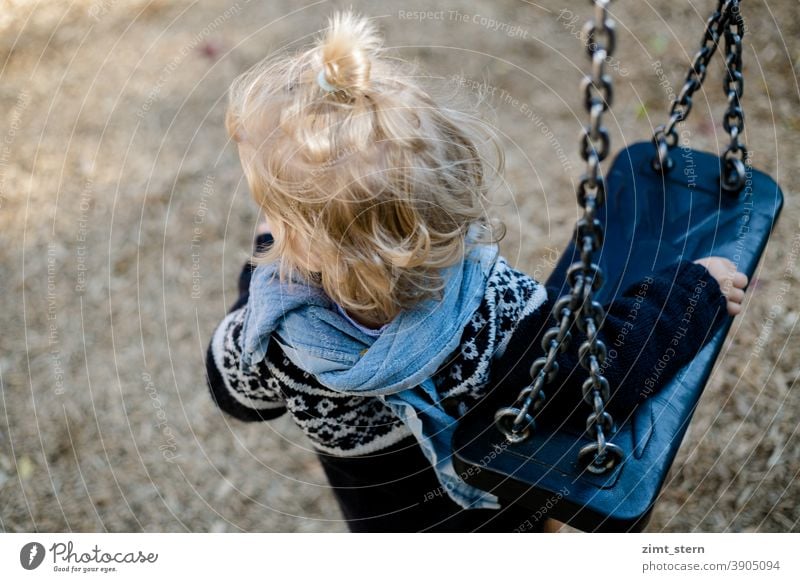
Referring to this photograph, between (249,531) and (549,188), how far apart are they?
1.04 metres

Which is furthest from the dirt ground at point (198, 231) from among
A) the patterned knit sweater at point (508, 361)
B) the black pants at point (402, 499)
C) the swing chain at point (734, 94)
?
the patterned knit sweater at point (508, 361)

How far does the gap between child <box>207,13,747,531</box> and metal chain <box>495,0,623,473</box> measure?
0.14 feet

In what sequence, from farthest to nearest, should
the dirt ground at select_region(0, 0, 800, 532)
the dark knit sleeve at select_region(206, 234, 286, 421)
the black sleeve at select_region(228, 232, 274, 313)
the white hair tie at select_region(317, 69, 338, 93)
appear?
1. the dirt ground at select_region(0, 0, 800, 532)
2. the black sleeve at select_region(228, 232, 274, 313)
3. the dark knit sleeve at select_region(206, 234, 286, 421)
4. the white hair tie at select_region(317, 69, 338, 93)

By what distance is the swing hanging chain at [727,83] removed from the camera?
0.89 meters

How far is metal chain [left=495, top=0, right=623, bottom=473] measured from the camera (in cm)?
54

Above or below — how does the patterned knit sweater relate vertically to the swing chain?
below

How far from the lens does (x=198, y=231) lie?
1792 millimetres

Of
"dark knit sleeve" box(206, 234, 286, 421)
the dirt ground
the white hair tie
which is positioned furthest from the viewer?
the dirt ground

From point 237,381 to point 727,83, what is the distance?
0.70m

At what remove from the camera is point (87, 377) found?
1585 millimetres

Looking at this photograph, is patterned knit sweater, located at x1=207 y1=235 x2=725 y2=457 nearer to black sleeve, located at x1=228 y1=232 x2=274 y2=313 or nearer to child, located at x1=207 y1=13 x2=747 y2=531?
child, located at x1=207 y1=13 x2=747 y2=531

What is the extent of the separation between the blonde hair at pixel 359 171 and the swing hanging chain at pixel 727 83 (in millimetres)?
375

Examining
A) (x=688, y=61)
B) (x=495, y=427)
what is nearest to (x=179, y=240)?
(x=495, y=427)

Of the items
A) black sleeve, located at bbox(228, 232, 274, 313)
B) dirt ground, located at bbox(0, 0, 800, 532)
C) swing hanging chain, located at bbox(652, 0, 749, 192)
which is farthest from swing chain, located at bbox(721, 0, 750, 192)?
black sleeve, located at bbox(228, 232, 274, 313)
